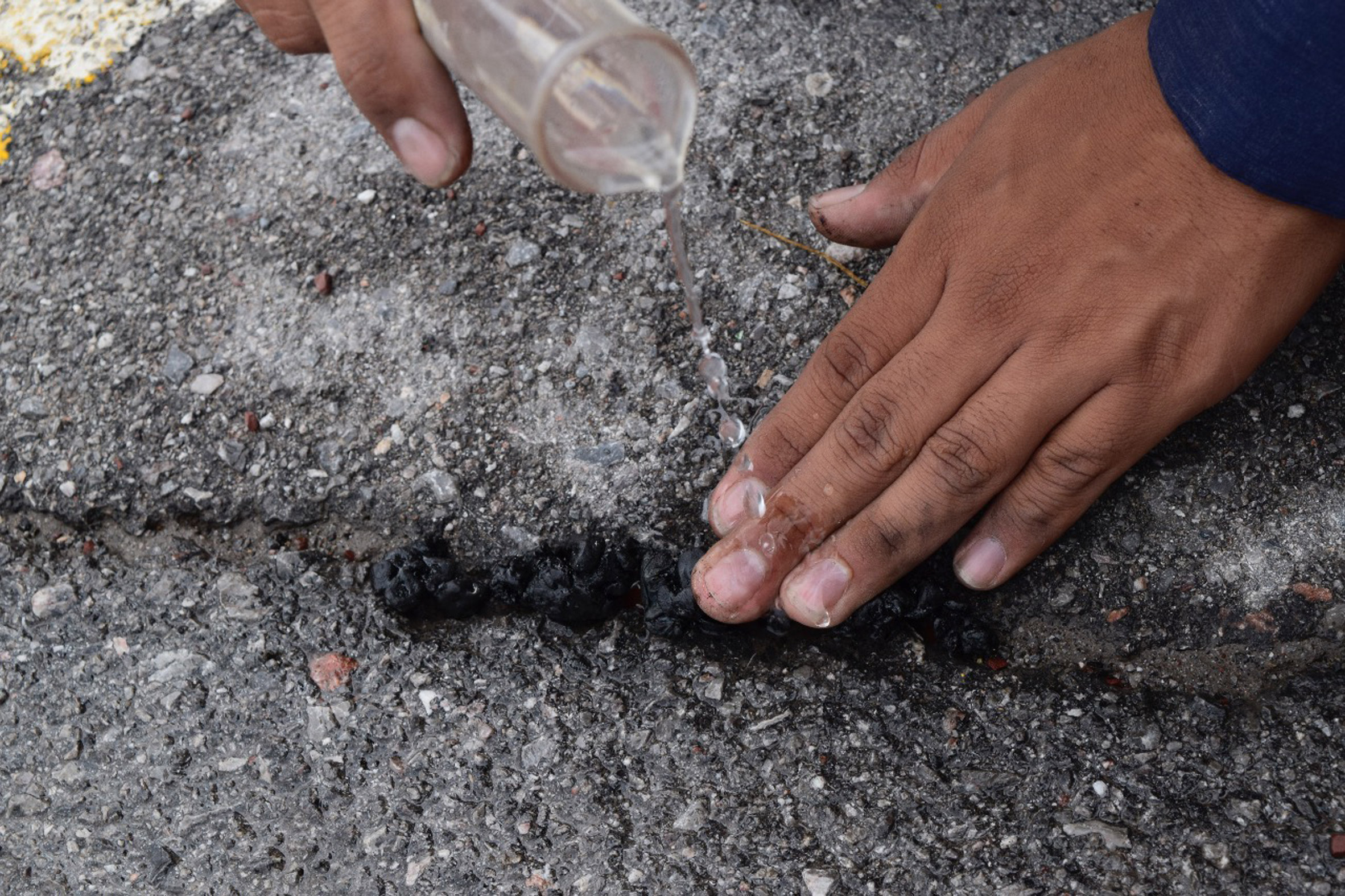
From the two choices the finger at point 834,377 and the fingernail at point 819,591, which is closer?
the fingernail at point 819,591

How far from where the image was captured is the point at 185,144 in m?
2.40

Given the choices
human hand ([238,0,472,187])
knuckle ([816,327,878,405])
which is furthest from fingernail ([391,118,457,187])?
knuckle ([816,327,878,405])

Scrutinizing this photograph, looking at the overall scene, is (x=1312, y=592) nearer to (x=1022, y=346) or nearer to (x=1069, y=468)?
(x=1069, y=468)

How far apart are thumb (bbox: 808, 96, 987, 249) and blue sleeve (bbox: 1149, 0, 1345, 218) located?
0.38 metres

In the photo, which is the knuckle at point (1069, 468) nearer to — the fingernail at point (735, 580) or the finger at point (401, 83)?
the fingernail at point (735, 580)

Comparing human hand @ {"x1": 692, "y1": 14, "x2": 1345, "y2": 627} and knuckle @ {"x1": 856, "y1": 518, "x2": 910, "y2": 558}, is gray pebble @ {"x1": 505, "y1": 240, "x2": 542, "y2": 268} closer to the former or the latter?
human hand @ {"x1": 692, "y1": 14, "x2": 1345, "y2": 627}

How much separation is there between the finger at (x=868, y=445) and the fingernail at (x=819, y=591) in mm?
37

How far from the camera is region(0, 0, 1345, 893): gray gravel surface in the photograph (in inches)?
63.2

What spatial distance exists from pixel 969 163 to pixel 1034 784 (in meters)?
1.02

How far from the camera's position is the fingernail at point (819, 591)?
1710mm

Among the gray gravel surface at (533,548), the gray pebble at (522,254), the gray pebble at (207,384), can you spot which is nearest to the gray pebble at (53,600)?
the gray gravel surface at (533,548)

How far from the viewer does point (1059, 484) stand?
5.54 feet

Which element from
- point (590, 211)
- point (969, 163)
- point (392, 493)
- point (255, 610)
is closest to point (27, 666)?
point (255, 610)

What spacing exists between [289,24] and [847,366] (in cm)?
101
